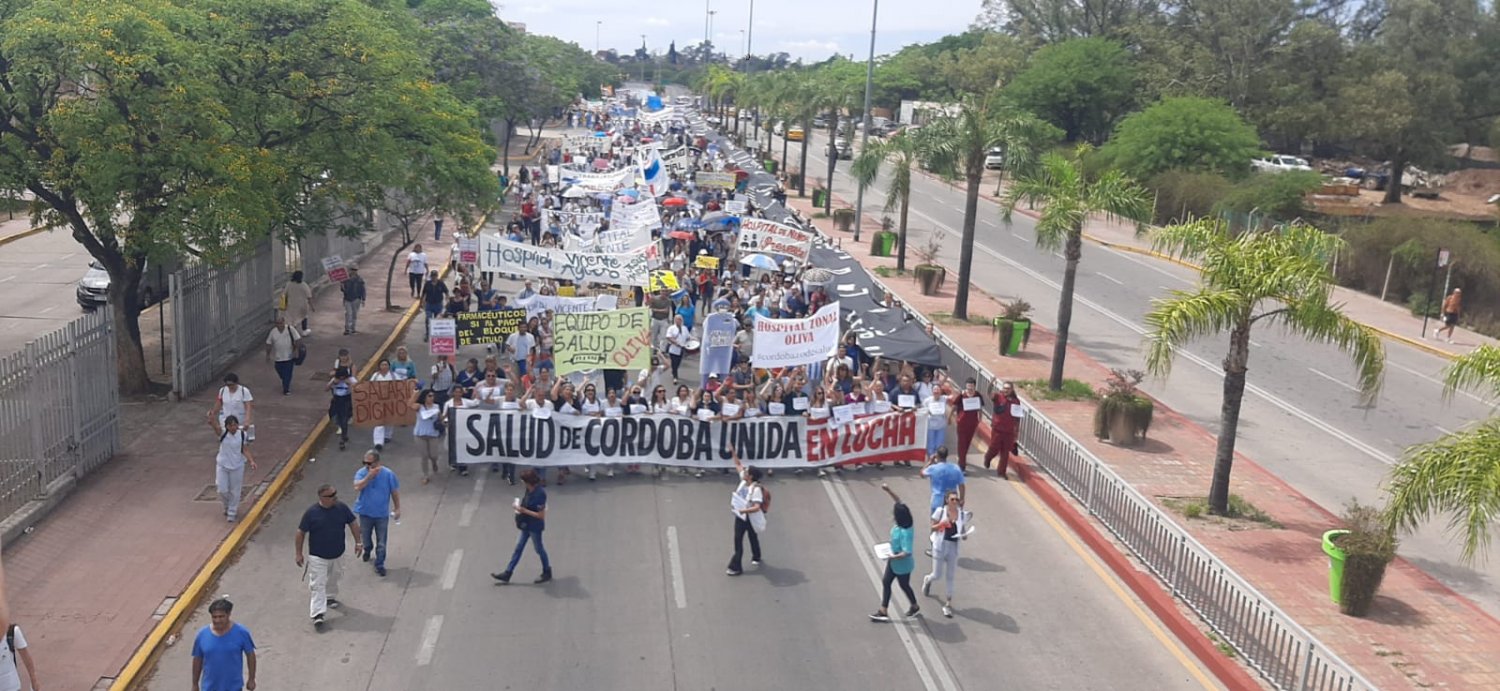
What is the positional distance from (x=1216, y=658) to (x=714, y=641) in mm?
4898

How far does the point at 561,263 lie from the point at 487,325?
4.11 metres

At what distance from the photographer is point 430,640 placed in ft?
40.3

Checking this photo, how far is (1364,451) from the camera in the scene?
840 inches

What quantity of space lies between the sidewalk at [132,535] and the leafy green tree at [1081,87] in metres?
68.9

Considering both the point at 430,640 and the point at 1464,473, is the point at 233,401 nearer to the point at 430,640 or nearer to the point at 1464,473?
the point at 430,640

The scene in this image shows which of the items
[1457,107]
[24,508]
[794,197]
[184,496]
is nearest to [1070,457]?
[184,496]

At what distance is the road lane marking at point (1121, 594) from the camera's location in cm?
1228

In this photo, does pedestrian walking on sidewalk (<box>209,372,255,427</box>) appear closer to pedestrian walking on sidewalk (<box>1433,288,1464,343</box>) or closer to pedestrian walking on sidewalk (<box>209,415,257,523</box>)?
pedestrian walking on sidewalk (<box>209,415,257,523</box>)

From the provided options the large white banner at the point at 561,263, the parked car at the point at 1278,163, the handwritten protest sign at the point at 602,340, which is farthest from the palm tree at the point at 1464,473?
the parked car at the point at 1278,163

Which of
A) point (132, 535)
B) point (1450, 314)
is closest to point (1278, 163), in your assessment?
point (1450, 314)

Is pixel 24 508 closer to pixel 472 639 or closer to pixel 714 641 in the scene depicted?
pixel 472 639

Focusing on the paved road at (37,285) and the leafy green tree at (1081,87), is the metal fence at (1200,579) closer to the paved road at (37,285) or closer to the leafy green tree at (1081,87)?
the paved road at (37,285)

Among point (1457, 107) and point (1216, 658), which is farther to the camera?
point (1457, 107)

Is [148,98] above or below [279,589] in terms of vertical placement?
above
